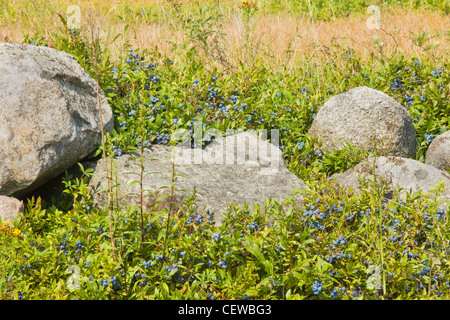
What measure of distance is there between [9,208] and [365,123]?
3.12 metres

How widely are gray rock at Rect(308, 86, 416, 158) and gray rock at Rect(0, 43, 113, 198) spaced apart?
2.17 metres

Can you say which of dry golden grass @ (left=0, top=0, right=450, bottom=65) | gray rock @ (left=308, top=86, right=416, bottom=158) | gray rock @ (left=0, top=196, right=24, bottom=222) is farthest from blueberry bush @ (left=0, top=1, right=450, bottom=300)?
dry golden grass @ (left=0, top=0, right=450, bottom=65)

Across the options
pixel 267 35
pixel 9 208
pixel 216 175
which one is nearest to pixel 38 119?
pixel 9 208

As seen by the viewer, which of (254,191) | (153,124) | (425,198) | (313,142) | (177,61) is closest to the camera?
(425,198)

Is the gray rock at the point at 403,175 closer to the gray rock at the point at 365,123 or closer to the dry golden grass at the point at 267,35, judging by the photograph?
the gray rock at the point at 365,123

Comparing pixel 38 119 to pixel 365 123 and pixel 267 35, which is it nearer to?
pixel 365 123

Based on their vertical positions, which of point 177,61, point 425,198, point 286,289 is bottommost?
point 286,289

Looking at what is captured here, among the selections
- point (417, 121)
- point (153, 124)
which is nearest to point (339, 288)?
point (153, 124)

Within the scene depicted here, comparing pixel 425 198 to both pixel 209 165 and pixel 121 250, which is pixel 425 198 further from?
pixel 121 250

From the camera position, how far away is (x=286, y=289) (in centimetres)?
329

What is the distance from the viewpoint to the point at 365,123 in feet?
15.9

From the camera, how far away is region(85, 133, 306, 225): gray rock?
4.13 m
